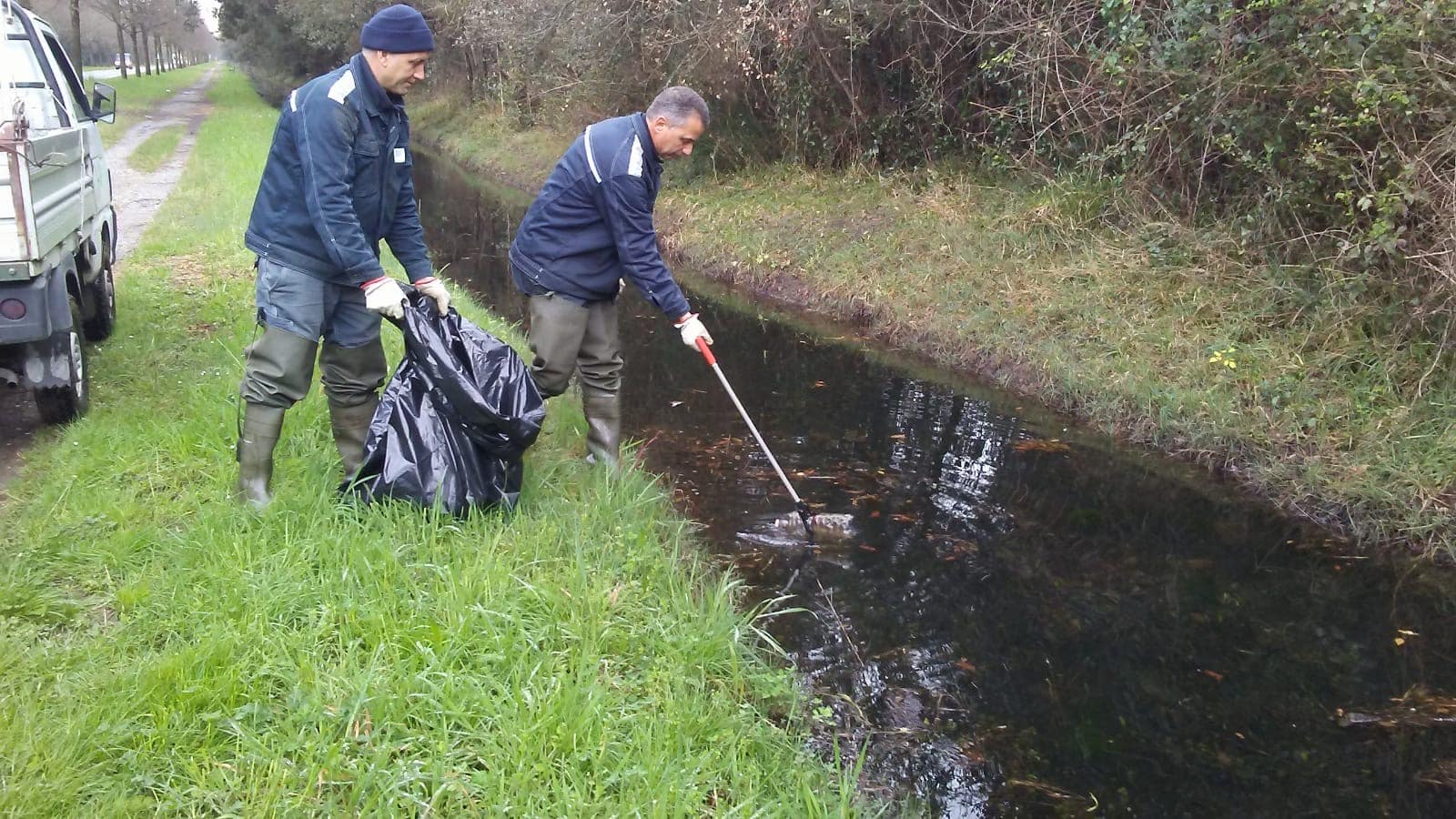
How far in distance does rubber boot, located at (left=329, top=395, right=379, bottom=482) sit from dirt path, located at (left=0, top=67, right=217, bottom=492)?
1.40 m

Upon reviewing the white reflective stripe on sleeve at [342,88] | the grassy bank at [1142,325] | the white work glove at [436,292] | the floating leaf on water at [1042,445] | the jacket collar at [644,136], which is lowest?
the floating leaf on water at [1042,445]

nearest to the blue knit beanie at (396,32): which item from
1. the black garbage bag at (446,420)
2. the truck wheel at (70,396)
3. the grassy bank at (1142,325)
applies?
the black garbage bag at (446,420)

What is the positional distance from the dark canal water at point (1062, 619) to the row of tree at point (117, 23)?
983 inches

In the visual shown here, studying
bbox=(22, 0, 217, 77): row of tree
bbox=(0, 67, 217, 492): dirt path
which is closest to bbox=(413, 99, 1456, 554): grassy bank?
bbox=(0, 67, 217, 492): dirt path

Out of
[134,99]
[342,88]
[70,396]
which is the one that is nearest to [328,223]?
[342,88]

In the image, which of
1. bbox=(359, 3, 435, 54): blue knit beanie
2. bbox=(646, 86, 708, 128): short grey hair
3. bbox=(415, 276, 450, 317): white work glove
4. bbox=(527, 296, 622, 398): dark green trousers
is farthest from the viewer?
bbox=(527, 296, 622, 398): dark green trousers

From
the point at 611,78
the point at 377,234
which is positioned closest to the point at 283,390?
the point at 377,234

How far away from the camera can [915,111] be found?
11.0m

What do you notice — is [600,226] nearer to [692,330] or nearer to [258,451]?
[692,330]

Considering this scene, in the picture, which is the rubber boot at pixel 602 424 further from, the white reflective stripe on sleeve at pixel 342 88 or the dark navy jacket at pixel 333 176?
the white reflective stripe on sleeve at pixel 342 88

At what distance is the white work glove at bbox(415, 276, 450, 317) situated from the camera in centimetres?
404

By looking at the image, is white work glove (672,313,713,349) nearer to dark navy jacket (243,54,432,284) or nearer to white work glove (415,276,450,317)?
white work glove (415,276,450,317)

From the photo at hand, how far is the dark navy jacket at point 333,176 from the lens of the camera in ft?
11.8

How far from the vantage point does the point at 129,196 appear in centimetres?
1348
